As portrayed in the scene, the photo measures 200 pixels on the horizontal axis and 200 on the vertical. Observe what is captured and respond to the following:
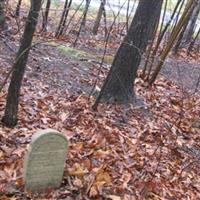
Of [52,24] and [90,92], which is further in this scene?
[52,24]

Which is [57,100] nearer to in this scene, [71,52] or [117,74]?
[117,74]

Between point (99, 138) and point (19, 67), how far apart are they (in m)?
1.67

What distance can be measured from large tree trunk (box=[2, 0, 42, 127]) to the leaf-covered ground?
0.64ft

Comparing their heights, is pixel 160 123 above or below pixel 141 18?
below

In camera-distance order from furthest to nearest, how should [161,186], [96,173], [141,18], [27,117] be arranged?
[141,18] < [27,117] < [161,186] < [96,173]

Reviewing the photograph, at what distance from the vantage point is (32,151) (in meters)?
4.36

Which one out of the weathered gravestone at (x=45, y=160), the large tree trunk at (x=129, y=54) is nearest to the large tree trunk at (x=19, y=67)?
the weathered gravestone at (x=45, y=160)

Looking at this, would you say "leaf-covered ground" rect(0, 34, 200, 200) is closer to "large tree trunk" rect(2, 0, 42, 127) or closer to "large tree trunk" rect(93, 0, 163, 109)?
"large tree trunk" rect(2, 0, 42, 127)

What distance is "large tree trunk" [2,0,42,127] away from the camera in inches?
188

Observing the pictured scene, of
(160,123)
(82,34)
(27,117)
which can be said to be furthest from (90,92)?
(82,34)

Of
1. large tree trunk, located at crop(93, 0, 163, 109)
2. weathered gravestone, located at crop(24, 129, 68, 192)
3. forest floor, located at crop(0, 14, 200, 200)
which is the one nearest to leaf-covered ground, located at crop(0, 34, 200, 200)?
forest floor, located at crop(0, 14, 200, 200)

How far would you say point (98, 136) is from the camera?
611 cm

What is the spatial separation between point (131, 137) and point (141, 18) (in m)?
2.40

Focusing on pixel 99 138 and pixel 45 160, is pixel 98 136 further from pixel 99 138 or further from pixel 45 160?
pixel 45 160
